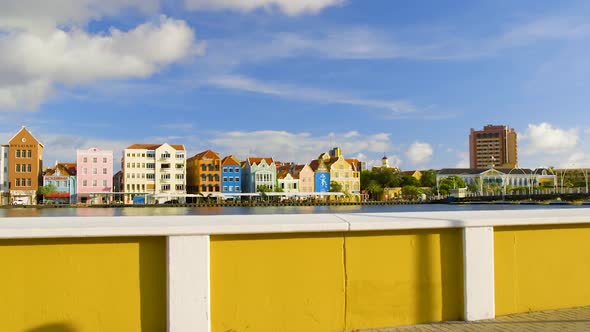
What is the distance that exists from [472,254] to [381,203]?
431ft

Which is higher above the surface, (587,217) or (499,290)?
(587,217)

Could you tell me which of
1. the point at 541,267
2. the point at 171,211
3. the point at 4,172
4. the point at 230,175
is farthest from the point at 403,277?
the point at 230,175

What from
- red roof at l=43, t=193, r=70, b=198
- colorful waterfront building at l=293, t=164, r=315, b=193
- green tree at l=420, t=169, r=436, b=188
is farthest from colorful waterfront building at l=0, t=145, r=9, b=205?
green tree at l=420, t=169, r=436, b=188

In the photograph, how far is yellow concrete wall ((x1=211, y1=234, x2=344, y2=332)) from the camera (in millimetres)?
5039

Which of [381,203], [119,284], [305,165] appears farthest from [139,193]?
[119,284]

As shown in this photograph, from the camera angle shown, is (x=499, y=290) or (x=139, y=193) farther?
(x=139, y=193)

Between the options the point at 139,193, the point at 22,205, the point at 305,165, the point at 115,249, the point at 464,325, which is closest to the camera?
the point at 115,249

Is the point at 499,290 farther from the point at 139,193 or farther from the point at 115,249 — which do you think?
the point at 139,193

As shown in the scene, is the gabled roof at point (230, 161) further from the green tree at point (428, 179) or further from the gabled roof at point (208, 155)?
the green tree at point (428, 179)

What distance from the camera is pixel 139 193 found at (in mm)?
111688

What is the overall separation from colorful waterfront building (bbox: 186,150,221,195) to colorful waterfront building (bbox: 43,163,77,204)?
25.3 metres

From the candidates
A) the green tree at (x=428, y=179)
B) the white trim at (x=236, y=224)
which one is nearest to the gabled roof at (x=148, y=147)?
the green tree at (x=428, y=179)

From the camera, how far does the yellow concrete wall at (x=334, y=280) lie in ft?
16.6

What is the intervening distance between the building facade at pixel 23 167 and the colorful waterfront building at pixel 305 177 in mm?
57875
